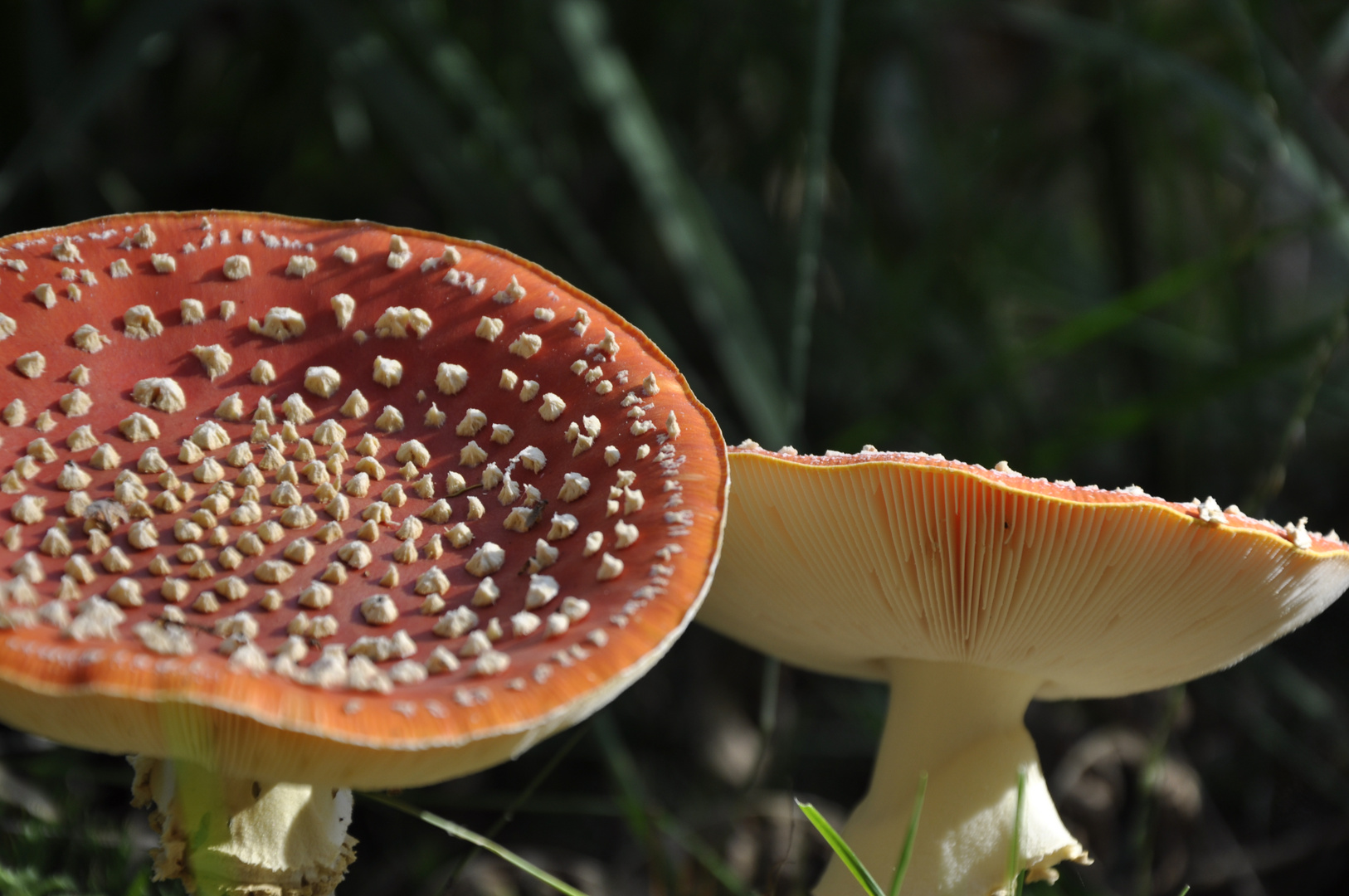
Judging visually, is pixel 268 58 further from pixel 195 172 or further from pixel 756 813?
pixel 756 813

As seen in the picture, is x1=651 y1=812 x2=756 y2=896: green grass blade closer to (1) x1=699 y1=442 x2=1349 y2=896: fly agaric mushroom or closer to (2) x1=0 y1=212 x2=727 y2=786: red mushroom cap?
(1) x1=699 y1=442 x2=1349 y2=896: fly agaric mushroom

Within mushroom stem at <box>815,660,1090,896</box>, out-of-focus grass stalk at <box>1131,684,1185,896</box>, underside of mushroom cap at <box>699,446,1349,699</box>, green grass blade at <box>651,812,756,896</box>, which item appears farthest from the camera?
out-of-focus grass stalk at <box>1131,684,1185,896</box>

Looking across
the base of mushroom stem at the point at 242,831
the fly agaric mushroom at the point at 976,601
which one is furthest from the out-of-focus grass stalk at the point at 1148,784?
the base of mushroom stem at the point at 242,831

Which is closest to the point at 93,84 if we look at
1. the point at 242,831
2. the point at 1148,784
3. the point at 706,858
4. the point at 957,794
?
the point at 242,831

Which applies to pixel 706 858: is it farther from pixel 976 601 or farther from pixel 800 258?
pixel 800 258

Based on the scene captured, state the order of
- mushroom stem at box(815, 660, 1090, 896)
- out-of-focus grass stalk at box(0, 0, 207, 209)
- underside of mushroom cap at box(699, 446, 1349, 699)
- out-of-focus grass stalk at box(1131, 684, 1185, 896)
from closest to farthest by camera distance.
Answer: underside of mushroom cap at box(699, 446, 1349, 699) < mushroom stem at box(815, 660, 1090, 896) < out-of-focus grass stalk at box(1131, 684, 1185, 896) < out-of-focus grass stalk at box(0, 0, 207, 209)

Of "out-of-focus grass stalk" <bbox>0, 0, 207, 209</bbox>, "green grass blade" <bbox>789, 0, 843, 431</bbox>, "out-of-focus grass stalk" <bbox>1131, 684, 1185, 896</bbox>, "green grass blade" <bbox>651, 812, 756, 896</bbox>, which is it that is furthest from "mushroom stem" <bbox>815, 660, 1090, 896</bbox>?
"out-of-focus grass stalk" <bbox>0, 0, 207, 209</bbox>

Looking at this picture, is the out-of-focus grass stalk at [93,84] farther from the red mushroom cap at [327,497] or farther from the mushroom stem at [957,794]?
the mushroom stem at [957,794]
